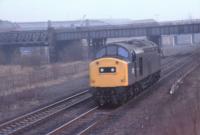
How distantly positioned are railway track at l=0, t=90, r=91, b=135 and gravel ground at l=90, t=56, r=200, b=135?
115 inches

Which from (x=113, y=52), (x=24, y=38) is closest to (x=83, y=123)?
(x=113, y=52)

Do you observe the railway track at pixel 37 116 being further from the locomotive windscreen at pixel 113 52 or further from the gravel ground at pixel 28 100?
the locomotive windscreen at pixel 113 52

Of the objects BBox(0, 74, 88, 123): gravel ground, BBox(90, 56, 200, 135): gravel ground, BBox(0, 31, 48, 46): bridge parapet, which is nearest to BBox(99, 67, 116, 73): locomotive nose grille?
BBox(90, 56, 200, 135): gravel ground

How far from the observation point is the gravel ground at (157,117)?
1720 cm

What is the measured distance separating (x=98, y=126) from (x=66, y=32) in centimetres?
7494

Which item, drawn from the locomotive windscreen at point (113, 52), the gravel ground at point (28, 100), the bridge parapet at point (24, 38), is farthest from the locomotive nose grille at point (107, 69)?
the bridge parapet at point (24, 38)

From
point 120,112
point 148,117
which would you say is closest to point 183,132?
point 148,117

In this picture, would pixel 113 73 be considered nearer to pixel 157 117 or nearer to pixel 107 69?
pixel 107 69

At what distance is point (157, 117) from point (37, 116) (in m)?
5.76

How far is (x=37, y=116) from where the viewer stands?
74.8 ft

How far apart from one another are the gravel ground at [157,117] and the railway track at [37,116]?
291cm

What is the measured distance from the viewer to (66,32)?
9362 cm

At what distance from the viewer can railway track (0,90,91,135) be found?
64.3 feet

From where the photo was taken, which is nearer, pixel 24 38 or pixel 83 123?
pixel 83 123
